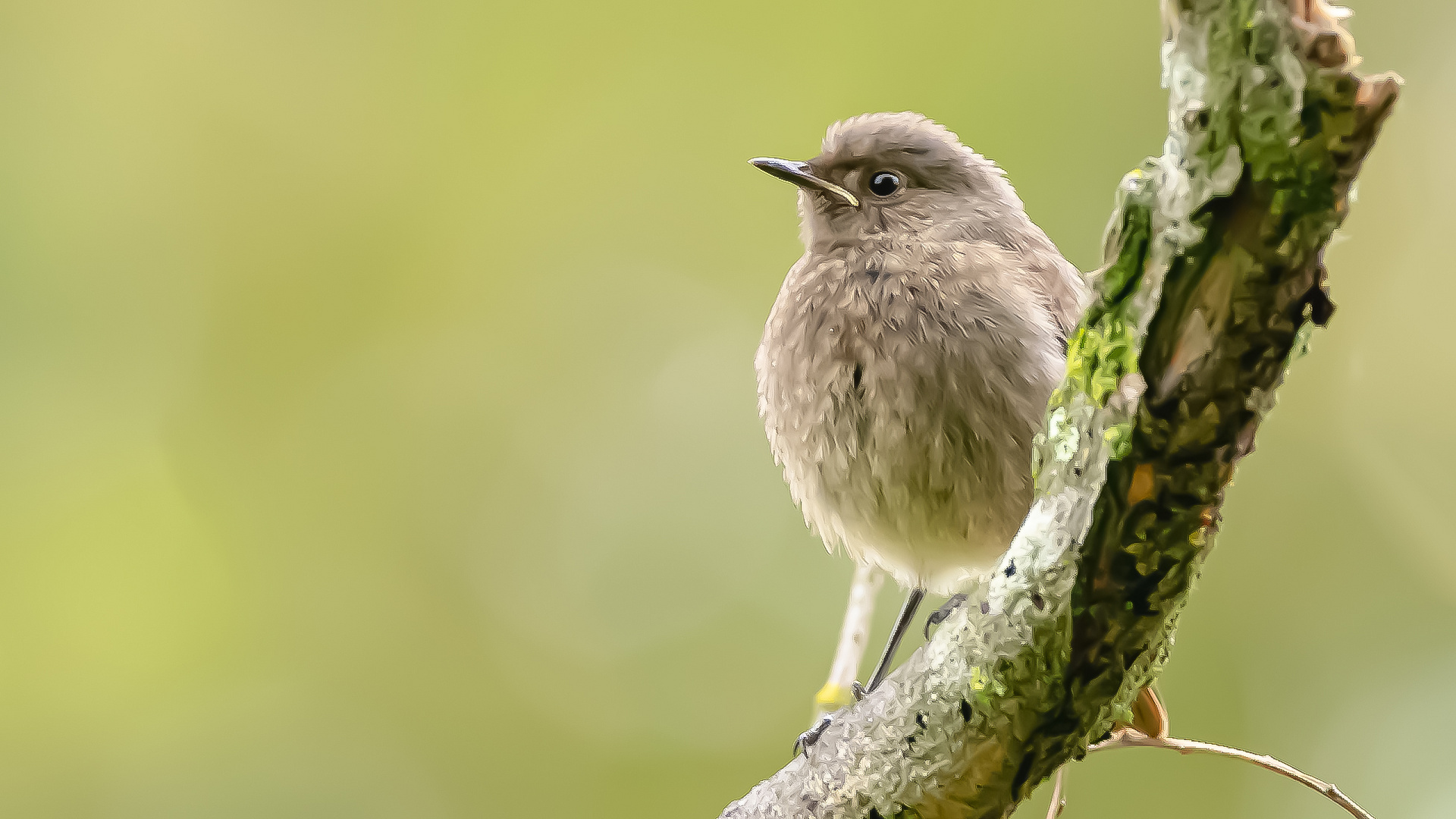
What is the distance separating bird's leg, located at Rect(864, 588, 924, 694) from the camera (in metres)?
3.82

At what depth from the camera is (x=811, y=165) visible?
402cm

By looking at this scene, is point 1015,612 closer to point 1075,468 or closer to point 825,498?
point 1075,468

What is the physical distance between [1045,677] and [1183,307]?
0.75 m

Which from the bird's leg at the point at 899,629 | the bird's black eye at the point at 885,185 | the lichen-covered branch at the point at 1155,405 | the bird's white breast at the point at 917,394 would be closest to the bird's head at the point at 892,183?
the bird's black eye at the point at 885,185

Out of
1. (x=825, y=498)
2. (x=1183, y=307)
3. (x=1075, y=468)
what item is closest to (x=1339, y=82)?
(x=1183, y=307)

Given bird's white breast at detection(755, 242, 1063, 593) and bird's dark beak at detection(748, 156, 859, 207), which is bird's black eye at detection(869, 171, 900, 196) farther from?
bird's white breast at detection(755, 242, 1063, 593)

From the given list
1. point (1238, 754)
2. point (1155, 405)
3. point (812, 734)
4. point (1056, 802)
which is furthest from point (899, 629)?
point (1155, 405)

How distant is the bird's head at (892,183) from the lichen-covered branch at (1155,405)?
1.87 m

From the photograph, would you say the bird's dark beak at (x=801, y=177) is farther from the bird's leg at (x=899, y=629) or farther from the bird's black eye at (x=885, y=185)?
the bird's leg at (x=899, y=629)

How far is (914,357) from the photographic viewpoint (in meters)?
3.03

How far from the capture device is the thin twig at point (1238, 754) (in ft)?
8.08

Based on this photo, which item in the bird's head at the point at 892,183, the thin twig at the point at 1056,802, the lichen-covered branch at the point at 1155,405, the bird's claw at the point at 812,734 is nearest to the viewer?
the lichen-covered branch at the point at 1155,405

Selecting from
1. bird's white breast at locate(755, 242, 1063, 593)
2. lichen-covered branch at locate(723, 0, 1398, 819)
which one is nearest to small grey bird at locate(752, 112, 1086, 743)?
bird's white breast at locate(755, 242, 1063, 593)

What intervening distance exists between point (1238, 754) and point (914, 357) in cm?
122
